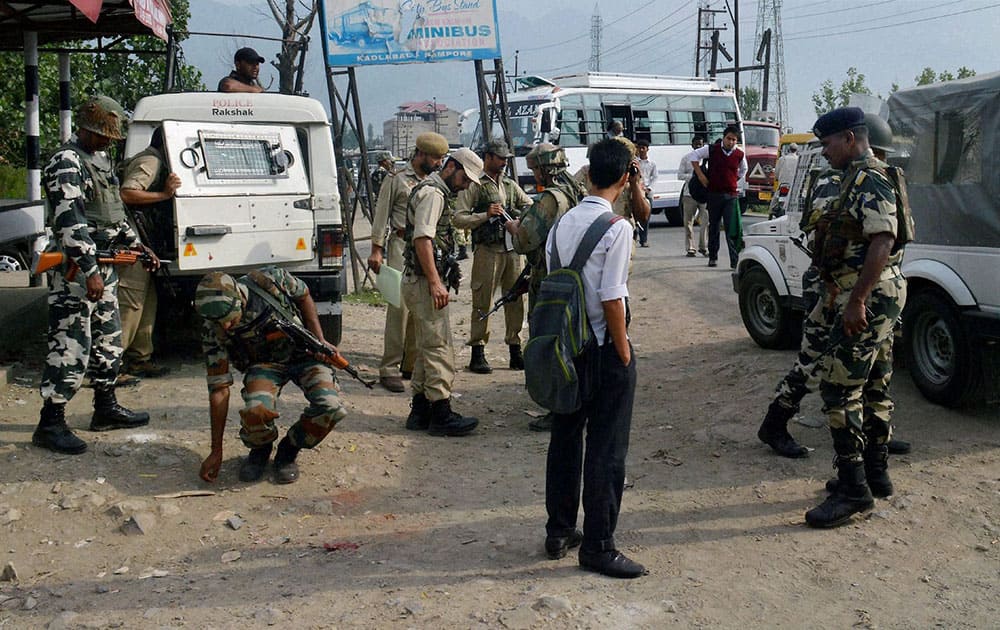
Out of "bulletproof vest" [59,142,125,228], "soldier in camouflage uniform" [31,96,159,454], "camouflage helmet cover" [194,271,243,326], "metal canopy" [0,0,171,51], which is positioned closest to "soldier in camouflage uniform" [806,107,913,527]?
"camouflage helmet cover" [194,271,243,326]

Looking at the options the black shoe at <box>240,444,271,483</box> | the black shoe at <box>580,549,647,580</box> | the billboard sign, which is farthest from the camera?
the billboard sign

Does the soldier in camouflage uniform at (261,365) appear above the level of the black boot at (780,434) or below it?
above

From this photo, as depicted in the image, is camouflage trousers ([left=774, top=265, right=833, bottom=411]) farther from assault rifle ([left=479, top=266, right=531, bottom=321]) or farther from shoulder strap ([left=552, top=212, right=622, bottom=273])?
assault rifle ([left=479, top=266, right=531, bottom=321])

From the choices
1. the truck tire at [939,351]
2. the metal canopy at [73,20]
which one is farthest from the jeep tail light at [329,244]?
the truck tire at [939,351]

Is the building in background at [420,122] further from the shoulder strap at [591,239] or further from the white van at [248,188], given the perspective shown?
the shoulder strap at [591,239]

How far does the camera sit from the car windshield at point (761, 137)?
29.2 metres

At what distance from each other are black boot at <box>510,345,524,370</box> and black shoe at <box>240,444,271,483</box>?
10.2ft

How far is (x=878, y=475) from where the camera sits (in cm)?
484

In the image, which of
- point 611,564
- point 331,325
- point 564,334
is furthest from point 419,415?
point 564,334

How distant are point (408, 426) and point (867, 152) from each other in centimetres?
339

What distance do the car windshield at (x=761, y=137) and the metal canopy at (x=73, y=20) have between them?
22.3 meters

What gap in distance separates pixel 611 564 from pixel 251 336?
226 cm

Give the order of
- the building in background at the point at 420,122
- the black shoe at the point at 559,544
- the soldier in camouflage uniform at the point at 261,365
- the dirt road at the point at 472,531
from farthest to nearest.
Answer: the building in background at the point at 420,122, the soldier in camouflage uniform at the point at 261,365, the black shoe at the point at 559,544, the dirt road at the point at 472,531

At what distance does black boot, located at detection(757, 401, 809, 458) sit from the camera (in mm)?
5504
